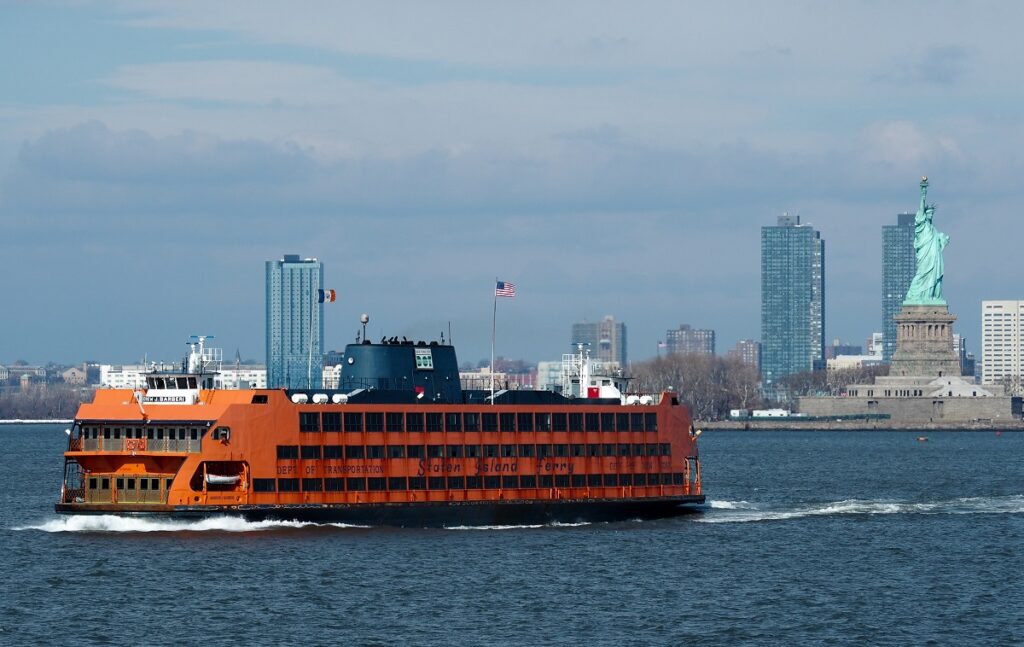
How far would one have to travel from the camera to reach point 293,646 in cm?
4872

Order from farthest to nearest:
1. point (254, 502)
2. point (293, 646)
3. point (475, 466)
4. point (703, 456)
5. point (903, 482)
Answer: point (703, 456), point (903, 482), point (475, 466), point (254, 502), point (293, 646)

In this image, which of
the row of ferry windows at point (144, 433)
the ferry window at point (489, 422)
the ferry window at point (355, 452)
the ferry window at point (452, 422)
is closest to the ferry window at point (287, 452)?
the ferry window at point (355, 452)

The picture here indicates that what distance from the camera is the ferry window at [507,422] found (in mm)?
74812

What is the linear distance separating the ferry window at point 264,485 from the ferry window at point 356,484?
3.00 metres

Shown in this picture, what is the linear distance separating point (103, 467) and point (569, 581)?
18.4m

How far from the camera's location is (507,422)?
75000 mm

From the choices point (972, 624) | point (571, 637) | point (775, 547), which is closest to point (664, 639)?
point (571, 637)

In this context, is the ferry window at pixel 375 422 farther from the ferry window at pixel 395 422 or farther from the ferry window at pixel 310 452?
the ferry window at pixel 310 452

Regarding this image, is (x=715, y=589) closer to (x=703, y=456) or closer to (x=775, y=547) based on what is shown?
(x=775, y=547)

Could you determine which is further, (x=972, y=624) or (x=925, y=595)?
(x=925, y=595)

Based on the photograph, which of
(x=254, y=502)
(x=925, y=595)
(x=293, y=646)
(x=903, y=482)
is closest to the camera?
(x=293, y=646)

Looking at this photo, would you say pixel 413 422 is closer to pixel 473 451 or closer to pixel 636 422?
pixel 473 451

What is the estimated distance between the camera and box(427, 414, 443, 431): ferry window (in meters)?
72.9

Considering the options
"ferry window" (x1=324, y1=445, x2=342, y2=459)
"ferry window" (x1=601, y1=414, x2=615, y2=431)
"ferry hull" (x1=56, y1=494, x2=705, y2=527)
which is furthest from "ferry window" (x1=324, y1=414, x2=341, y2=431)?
"ferry window" (x1=601, y1=414, x2=615, y2=431)
